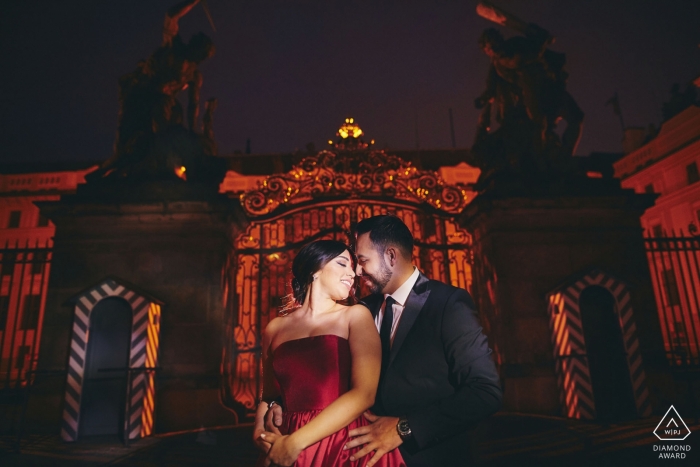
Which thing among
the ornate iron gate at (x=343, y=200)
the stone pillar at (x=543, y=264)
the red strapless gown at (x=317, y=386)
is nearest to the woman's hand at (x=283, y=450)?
the red strapless gown at (x=317, y=386)

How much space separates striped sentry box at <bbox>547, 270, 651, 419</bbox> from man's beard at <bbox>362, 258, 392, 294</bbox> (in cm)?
597

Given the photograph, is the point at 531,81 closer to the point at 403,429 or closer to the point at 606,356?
the point at 606,356

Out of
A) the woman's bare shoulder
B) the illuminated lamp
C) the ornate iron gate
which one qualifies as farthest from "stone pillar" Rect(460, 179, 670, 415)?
the woman's bare shoulder

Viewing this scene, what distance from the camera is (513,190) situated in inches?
350

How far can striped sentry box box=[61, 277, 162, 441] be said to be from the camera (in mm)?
6980

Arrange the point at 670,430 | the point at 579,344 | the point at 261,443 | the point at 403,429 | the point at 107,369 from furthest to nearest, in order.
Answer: the point at 579,344 < the point at 107,369 < the point at 670,430 < the point at 261,443 < the point at 403,429

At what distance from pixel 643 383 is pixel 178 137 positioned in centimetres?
969

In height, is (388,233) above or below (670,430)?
above

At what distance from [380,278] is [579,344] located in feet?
21.4

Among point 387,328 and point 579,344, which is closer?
point 387,328

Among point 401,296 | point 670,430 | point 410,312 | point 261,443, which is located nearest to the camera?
point 261,443

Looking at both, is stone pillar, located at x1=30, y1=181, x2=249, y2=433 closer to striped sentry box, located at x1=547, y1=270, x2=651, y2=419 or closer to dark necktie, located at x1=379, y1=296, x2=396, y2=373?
striped sentry box, located at x1=547, y1=270, x2=651, y2=419

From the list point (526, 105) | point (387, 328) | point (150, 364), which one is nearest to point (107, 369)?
point (150, 364)

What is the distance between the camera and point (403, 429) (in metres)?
2.03
